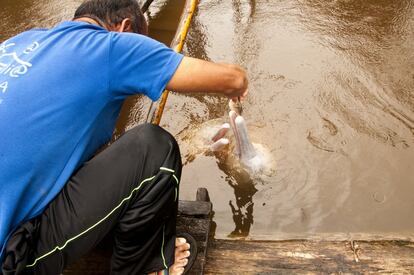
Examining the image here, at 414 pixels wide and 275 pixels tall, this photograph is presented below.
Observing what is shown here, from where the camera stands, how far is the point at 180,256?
2.21m

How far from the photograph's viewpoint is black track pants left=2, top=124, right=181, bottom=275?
5.57 ft

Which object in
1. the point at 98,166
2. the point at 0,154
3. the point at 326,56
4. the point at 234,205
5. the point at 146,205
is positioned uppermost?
the point at 0,154

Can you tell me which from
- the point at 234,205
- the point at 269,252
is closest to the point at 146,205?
the point at 269,252

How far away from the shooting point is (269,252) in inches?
93.7

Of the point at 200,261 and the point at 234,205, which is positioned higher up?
the point at 200,261

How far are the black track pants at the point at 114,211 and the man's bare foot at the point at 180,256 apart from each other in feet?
0.81

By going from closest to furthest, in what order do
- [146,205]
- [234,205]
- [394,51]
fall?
1. [146,205]
2. [234,205]
3. [394,51]

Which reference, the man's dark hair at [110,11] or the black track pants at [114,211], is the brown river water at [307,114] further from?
the man's dark hair at [110,11]

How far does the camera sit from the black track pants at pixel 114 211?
1696 millimetres

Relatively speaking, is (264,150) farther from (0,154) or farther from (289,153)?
(0,154)

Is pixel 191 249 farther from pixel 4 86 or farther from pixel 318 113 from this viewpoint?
pixel 318 113

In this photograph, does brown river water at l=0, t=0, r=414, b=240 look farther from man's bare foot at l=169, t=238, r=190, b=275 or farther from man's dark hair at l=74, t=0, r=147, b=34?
man's dark hair at l=74, t=0, r=147, b=34

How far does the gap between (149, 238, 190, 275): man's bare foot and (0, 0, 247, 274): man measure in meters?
0.27

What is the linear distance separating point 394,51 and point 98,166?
4209 millimetres
